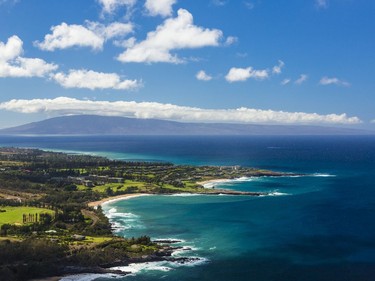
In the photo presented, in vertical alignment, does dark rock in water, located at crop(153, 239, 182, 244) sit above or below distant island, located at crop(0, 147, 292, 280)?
below

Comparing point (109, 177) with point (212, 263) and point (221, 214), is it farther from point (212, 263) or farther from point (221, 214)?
point (212, 263)

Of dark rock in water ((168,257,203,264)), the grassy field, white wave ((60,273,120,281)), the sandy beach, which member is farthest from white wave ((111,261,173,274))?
the sandy beach

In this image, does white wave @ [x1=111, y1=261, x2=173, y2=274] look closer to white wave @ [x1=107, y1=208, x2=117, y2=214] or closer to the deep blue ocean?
the deep blue ocean

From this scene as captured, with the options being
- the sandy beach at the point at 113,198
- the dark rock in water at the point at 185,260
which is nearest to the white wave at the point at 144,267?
the dark rock in water at the point at 185,260

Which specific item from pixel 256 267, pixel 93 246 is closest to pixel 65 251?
pixel 93 246

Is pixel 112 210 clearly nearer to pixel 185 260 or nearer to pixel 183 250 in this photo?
pixel 183 250

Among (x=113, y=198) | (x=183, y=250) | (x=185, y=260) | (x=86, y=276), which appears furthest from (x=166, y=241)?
(x=113, y=198)

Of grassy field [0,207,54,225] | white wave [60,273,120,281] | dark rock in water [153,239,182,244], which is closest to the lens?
white wave [60,273,120,281]

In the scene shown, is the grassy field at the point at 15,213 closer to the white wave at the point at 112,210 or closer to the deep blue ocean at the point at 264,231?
the white wave at the point at 112,210
